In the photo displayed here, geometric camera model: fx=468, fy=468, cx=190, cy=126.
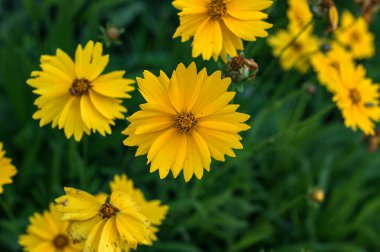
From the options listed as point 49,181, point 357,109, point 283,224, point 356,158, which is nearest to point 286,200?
point 283,224

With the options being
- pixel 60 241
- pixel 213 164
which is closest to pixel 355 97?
pixel 213 164

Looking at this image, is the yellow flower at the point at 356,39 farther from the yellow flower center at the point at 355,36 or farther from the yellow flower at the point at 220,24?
the yellow flower at the point at 220,24

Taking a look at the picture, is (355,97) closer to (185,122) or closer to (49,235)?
(185,122)

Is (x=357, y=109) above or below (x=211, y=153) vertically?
above

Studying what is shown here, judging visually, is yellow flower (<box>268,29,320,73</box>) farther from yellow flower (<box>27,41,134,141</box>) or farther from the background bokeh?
yellow flower (<box>27,41,134,141</box>)

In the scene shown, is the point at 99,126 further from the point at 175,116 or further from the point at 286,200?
the point at 286,200

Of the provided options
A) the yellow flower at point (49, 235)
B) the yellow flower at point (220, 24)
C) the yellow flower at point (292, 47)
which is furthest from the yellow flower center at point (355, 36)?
the yellow flower at point (49, 235)

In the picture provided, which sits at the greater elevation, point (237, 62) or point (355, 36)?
point (355, 36)
